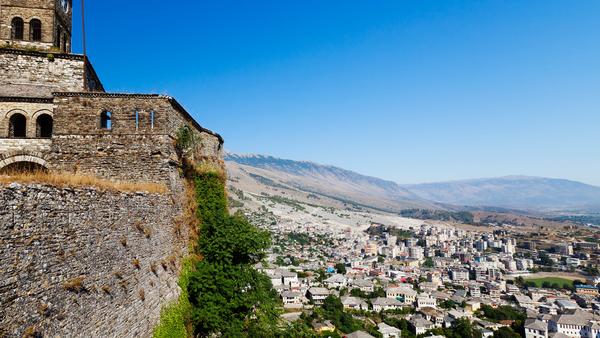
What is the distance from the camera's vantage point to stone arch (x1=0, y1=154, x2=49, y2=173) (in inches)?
574

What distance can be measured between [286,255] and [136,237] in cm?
13919

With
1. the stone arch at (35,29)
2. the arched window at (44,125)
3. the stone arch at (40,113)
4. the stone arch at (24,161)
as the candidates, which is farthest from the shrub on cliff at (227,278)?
the stone arch at (35,29)

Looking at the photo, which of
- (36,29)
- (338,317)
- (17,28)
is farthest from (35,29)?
(338,317)

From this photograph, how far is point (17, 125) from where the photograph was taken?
16.6 meters

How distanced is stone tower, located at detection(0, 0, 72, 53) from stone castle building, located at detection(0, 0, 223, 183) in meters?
0.06

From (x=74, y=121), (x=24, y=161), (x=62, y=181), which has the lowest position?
(x=62, y=181)

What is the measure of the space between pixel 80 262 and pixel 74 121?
7986 mm

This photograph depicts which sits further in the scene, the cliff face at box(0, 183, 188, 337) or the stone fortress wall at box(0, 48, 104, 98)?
the stone fortress wall at box(0, 48, 104, 98)

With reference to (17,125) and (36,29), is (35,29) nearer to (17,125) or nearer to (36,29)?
(36,29)

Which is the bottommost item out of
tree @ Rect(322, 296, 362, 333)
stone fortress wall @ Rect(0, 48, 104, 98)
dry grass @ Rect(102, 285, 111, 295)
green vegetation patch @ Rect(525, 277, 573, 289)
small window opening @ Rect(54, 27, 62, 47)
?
green vegetation patch @ Rect(525, 277, 573, 289)

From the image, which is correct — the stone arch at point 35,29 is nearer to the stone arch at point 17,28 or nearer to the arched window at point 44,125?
the stone arch at point 17,28

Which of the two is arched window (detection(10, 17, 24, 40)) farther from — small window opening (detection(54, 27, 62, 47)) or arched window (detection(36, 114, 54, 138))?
arched window (detection(36, 114, 54, 138))

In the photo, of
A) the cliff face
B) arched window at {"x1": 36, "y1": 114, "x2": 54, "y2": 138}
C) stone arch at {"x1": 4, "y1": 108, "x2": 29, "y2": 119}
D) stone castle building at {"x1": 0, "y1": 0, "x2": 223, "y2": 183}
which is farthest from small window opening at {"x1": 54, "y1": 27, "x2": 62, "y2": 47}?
the cliff face

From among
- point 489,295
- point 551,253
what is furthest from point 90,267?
point 551,253
